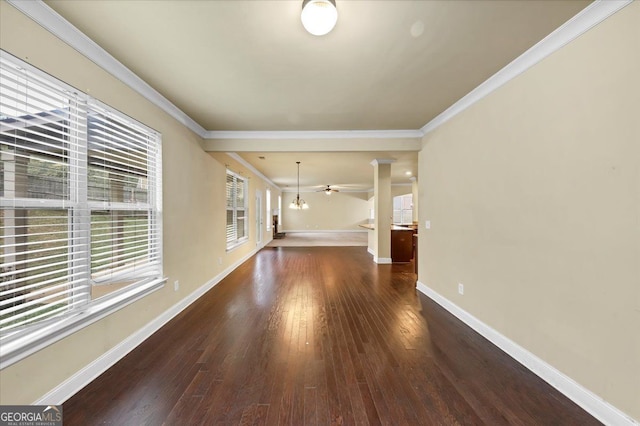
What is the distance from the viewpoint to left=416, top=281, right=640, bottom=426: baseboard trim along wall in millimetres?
1372

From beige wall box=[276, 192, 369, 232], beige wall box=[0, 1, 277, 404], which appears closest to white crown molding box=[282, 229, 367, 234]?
beige wall box=[276, 192, 369, 232]

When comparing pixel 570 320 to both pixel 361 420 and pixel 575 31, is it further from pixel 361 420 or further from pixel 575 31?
pixel 575 31

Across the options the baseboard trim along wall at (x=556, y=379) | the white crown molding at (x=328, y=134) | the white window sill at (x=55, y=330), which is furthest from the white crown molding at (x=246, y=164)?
the baseboard trim along wall at (x=556, y=379)

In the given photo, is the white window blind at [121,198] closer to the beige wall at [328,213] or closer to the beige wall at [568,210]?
the beige wall at [568,210]

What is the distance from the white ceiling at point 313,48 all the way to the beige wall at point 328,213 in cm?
993

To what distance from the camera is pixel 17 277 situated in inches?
54.1

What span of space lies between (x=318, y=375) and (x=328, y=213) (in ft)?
36.5

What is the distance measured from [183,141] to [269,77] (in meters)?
1.60

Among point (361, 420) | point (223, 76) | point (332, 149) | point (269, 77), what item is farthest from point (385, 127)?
point (361, 420)

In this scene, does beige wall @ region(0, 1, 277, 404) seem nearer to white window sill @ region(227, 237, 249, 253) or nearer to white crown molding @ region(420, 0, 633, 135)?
white window sill @ region(227, 237, 249, 253)

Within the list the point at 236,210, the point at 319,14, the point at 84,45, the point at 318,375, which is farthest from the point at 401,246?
the point at 84,45

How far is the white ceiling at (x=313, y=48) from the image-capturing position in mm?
1447

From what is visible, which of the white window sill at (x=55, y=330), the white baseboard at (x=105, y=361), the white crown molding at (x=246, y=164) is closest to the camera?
the white window sill at (x=55, y=330)

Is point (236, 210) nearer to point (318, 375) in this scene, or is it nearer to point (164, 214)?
point (164, 214)
